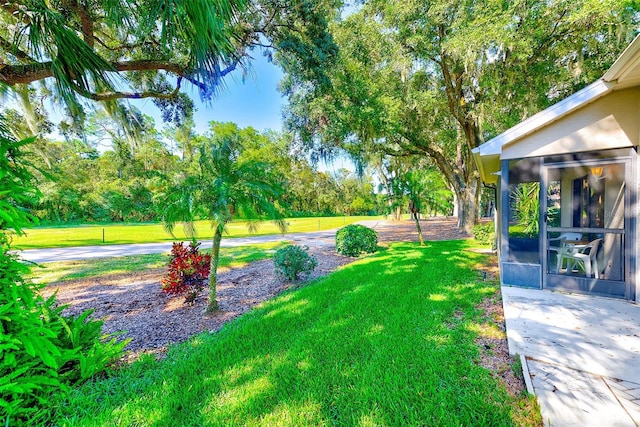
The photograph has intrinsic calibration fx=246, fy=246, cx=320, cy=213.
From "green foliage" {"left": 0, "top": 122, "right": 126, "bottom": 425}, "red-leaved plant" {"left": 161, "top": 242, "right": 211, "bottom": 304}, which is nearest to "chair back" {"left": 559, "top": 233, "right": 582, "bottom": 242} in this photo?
"red-leaved plant" {"left": 161, "top": 242, "right": 211, "bottom": 304}

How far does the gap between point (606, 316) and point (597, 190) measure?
238 cm

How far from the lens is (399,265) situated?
6.27m

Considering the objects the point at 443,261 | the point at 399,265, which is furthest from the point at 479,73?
the point at 399,265

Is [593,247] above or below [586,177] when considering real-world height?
below

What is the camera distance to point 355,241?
8.47m

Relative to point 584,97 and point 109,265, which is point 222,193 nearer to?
point 584,97

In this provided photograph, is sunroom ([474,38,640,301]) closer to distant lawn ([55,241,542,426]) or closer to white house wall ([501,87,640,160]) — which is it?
white house wall ([501,87,640,160])

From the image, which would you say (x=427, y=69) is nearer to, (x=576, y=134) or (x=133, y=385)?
(x=576, y=134)

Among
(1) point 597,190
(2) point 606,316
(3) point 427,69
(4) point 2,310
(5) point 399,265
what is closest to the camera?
(4) point 2,310

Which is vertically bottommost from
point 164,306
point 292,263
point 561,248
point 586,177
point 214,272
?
point 164,306

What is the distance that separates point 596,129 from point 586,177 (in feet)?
3.32

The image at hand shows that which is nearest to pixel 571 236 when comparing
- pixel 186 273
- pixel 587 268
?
pixel 587 268

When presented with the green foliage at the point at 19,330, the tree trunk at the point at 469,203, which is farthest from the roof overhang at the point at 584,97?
the tree trunk at the point at 469,203

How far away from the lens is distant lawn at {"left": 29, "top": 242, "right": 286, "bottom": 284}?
6.48 metres
